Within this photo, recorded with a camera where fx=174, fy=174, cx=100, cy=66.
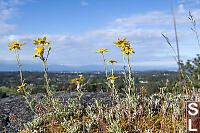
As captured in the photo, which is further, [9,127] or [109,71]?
[9,127]

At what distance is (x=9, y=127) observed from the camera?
11.7 ft

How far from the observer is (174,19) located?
1420mm

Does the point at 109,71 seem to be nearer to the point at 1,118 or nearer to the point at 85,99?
the point at 85,99

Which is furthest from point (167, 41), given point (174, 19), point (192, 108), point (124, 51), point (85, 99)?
point (85, 99)

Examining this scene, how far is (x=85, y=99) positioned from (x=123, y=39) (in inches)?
83.0

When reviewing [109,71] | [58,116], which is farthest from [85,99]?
[109,71]

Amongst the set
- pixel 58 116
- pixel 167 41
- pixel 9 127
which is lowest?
pixel 9 127

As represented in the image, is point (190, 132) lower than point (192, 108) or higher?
lower

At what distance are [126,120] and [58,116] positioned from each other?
133 cm

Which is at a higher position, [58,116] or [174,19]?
[174,19]

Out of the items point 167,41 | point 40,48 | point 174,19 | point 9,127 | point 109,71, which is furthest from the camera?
point 9,127

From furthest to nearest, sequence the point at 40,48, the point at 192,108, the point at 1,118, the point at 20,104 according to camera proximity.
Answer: the point at 20,104, the point at 1,118, the point at 40,48, the point at 192,108

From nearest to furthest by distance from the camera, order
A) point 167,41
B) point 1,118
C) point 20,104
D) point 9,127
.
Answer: point 167,41
point 9,127
point 1,118
point 20,104

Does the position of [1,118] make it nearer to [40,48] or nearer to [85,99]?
[85,99]
